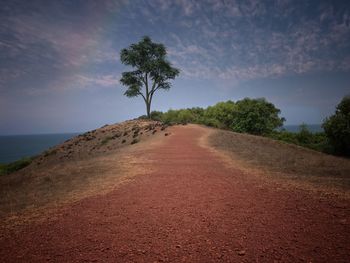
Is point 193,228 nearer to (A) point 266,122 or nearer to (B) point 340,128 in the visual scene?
(B) point 340,128

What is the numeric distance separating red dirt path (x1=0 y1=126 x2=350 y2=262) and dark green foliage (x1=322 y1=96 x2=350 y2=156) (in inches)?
856

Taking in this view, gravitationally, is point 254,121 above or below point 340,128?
above

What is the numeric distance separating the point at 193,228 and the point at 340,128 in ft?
85.4

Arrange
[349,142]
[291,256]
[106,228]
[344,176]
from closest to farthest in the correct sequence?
[291,256] < [106,228] < [344,176] < [349,142]

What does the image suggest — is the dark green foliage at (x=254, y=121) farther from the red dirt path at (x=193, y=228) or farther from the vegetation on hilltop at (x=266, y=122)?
the red dirt path at (x=193, y=228)

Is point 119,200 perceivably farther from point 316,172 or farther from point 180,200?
point 316,172

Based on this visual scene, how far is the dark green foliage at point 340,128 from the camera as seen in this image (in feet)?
79.5

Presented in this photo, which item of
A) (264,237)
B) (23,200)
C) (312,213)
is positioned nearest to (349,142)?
(312,213)

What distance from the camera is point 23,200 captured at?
8625 mm

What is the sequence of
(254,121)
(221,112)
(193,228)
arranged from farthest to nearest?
(221,112) < (254,121) < (193,228)

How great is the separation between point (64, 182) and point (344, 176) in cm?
1303

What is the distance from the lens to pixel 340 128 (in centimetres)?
2441

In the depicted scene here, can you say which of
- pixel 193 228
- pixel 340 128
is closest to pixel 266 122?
pixel 340 128

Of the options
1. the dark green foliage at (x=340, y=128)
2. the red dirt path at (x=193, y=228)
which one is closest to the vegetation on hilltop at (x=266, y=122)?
the dark green foliage at (x=340, y=128)
